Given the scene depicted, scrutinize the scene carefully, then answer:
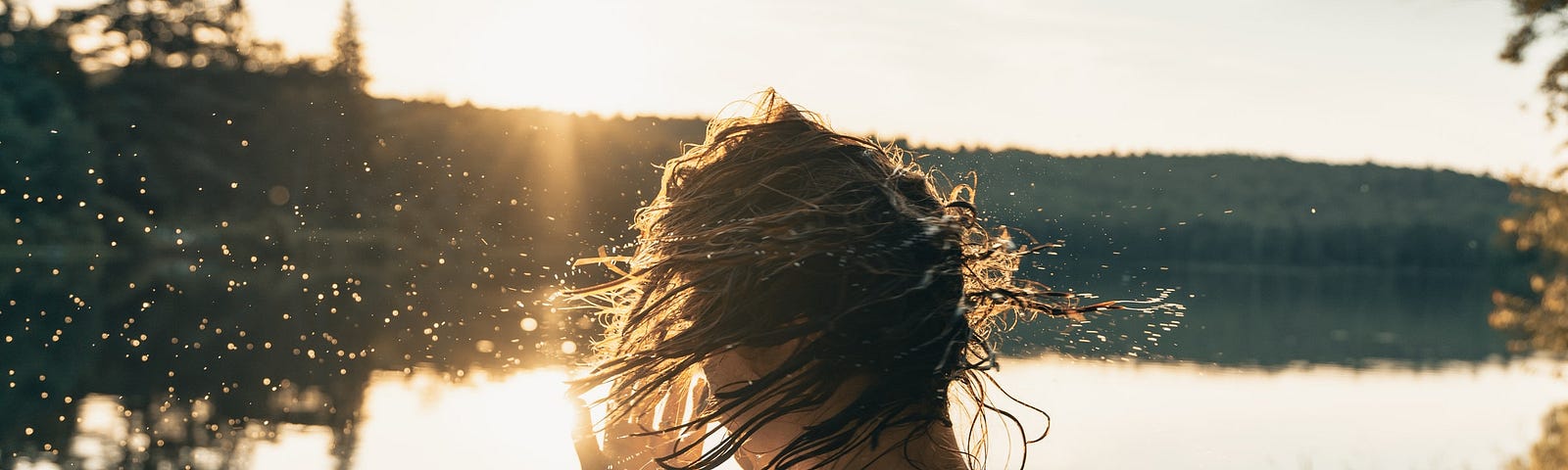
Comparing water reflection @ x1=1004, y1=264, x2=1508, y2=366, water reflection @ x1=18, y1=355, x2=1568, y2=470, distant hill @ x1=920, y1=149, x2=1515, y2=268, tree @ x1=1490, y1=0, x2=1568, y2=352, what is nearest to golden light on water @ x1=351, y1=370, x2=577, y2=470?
water reflection @ x1=18, y1=355, x2=1568, y2=470

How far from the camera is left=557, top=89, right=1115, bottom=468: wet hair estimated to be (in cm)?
141

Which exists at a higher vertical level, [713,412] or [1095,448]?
[713,412]

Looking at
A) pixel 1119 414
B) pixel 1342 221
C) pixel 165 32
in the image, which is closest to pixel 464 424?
pixel 1119 414

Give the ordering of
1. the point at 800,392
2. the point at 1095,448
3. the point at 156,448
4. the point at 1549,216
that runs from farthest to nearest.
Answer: the point at 1095,448 < the point at 156,448 < the point at 1549,216 < the point at 800,392

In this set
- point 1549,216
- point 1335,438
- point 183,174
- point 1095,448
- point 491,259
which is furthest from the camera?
point 183,174

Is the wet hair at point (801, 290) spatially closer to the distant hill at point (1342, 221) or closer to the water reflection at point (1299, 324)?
the water reflection at point (1299, 324)

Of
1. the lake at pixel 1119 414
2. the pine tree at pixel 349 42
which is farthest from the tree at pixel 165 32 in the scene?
the lake at pixel 1119 414

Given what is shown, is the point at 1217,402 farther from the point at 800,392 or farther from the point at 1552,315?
the point at 800,392

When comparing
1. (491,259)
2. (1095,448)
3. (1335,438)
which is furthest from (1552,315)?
(491,259)

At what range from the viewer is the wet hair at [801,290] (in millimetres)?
1407

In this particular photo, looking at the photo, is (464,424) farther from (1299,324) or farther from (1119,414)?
(1299,324)

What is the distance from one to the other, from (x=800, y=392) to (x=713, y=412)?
0.39ft

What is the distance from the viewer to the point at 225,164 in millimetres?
61500

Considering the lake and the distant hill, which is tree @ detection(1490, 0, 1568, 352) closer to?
the lake
